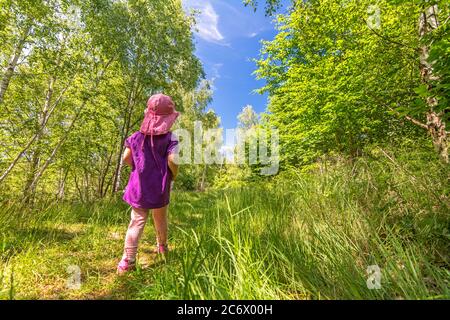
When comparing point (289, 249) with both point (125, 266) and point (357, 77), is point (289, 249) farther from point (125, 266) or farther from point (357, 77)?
point (357, 77)

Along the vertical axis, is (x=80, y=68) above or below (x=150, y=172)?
above

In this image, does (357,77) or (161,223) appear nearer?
(161,223)

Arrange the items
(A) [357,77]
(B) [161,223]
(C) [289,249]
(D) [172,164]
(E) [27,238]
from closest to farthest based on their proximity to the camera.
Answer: (C) [289,249] < (D) [172,164] < (B) [161,223] < (E) [27,238] < (A) [357,77]

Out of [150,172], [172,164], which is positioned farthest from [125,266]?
[172,164]

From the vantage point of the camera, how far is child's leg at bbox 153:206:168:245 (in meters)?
2.33

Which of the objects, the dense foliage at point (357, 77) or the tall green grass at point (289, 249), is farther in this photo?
the dense foliage at point (357, 77)

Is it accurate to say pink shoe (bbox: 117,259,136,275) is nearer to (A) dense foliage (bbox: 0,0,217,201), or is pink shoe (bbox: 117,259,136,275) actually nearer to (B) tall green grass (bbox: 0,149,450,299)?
(B) tall green grass (bbox: 0,149,450,299)

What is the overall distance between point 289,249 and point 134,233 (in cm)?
151

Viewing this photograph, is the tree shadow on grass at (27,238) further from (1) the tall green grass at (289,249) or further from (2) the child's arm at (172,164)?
(2) the child's arm at (172,164)

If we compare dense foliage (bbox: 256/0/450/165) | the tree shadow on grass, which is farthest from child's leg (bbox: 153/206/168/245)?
dense foliage (bbox: 256/0/450/165)

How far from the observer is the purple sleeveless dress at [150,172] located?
2.23m

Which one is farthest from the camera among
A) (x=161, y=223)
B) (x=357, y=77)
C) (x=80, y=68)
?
(x=80, y=68)

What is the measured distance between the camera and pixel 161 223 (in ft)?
7.77

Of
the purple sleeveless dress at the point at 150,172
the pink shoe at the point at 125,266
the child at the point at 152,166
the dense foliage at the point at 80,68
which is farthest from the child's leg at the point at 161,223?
the dense foliage at the point at 80,68
